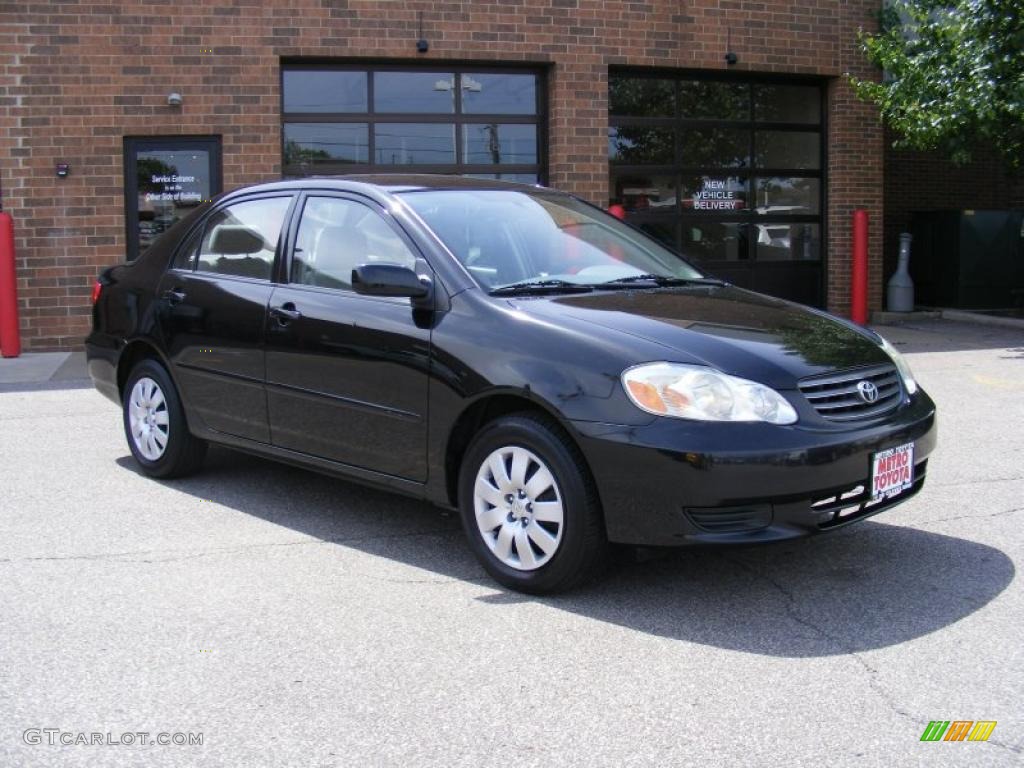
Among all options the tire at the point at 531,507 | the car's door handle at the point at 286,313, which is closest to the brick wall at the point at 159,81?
the car's door handle at the point at 286,313

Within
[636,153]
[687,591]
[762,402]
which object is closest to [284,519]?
[687,591]

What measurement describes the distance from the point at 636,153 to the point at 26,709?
483 inches

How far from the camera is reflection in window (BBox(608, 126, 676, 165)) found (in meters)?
14.6

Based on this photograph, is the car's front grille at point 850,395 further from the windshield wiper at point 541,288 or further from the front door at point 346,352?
the front door at point 346,352

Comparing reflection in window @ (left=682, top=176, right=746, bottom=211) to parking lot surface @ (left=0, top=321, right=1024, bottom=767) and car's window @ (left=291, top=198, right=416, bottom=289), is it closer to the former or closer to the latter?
parking lot surface @ (left=0, top=321, right=1024, bottom=767)

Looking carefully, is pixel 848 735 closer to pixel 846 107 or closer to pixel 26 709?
pixel 26 709

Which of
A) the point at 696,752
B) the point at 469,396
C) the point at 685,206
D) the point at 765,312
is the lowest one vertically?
the point at 696,752

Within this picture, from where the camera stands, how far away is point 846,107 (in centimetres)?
1548

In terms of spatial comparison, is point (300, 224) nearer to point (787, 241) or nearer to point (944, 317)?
point (787, 241)

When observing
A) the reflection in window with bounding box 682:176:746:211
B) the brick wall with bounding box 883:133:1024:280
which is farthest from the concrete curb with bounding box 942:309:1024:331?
the reflection in window with bounding box 682:176:746:211

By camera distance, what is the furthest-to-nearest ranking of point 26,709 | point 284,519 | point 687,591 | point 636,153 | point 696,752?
point 636,153, point 284,519, point 687,591, point 26,709, point 696,752

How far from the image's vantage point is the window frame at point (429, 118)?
1353 centimetres

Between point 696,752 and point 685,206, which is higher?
point 685,206

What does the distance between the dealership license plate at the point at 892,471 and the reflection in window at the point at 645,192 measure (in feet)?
34.1
